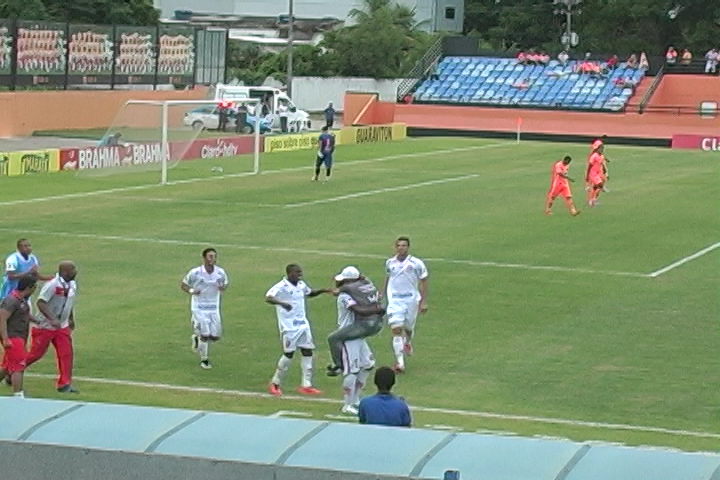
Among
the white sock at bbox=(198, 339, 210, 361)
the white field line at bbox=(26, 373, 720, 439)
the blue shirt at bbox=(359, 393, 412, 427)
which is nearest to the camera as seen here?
Result: the blue shirt at bbox=(359, 393, 412, 427)

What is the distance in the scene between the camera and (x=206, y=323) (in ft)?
69.7

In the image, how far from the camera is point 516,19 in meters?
111

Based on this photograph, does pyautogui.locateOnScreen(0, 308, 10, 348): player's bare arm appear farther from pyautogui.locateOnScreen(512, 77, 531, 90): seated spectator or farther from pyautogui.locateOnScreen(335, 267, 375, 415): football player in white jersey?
pyautogui.locateOnScreen(512, 77, 531, 90): seated spectator

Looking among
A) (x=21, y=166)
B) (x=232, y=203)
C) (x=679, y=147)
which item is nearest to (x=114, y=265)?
(x=232, y=203)

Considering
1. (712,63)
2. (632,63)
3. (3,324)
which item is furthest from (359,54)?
(3,324)

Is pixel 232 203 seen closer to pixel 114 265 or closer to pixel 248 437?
pixel 114 265

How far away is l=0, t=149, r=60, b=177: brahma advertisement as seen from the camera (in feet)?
156

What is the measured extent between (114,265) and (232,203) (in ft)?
39.8

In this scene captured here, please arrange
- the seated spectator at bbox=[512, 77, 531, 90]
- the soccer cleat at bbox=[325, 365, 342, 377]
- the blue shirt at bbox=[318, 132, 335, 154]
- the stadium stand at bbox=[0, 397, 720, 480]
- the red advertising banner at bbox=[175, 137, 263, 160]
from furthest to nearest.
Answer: the seated spectator at bbox=[512, 77, 531, 90] < the red advertising banner at bbox=[175, 137, 263, 160] < the blue shirt at bbox=[318, 132, 335, 154] < the soccer cleat at bbox=[325, 365, 342, 377] < the stadium stand at bbox=[0, 397, 720, 480]

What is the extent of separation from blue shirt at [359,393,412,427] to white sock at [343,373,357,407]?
571 cm

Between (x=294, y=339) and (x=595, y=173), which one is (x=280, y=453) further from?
(x=595, y=173)

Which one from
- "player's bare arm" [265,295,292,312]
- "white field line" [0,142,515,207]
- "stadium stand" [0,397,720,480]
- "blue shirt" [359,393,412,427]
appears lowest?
"white field line" [0,142,515,207]

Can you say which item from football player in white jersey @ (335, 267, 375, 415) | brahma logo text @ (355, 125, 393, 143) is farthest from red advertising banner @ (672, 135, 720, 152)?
football player in white jersey @ (335, 267, 375, 415)

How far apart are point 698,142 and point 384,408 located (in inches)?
2491
